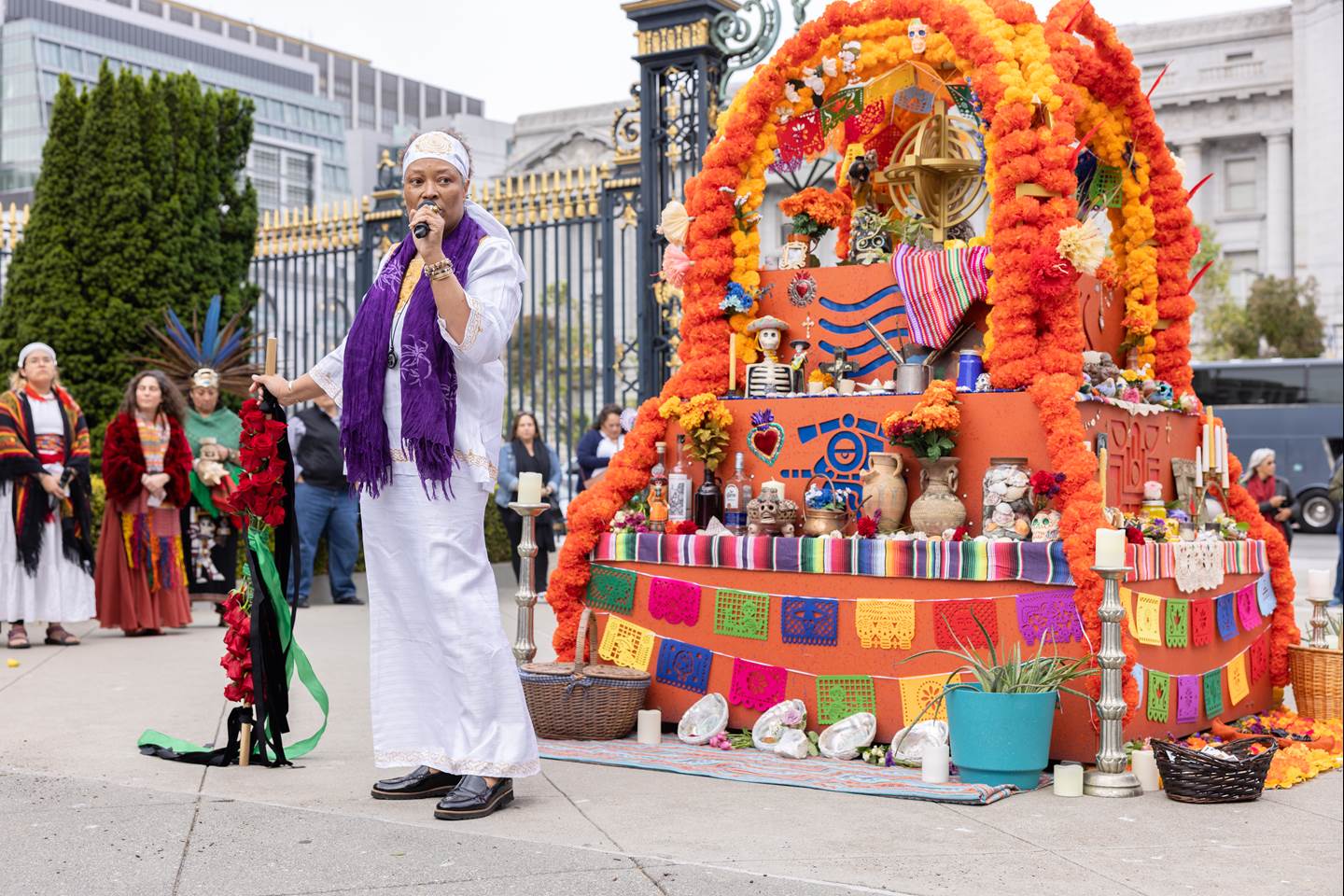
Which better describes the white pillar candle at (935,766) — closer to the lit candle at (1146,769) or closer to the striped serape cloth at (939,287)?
the lit candle at (1146,769)

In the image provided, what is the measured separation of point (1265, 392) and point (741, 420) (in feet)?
77.0

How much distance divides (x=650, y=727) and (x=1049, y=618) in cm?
176

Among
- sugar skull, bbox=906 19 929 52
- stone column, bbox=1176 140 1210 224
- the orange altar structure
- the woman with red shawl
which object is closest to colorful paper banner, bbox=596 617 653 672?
the orange altar structure

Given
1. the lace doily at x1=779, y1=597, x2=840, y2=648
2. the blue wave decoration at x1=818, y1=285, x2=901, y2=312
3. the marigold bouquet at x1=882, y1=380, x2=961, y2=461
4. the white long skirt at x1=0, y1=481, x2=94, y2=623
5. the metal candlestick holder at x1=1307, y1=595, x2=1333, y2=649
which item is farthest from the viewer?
the white long skirt at x1=0, y1=481, x2=94, y2=623

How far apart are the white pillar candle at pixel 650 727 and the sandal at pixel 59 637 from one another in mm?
4896

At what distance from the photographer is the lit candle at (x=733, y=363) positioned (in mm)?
7145

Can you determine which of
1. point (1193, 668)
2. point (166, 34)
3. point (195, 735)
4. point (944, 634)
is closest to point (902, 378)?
point (944, 634)

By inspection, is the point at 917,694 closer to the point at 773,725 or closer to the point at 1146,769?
the point at 773,725

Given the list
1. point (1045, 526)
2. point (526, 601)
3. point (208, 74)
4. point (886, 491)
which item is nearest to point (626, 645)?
point (526, 601)

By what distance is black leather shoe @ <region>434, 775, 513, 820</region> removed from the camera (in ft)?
15.4

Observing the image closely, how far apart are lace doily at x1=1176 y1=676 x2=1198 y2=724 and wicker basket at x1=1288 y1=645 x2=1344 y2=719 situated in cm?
93

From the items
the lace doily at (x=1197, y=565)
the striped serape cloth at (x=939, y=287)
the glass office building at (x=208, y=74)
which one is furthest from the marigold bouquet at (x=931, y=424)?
the glass office building at (x=208, y=74)

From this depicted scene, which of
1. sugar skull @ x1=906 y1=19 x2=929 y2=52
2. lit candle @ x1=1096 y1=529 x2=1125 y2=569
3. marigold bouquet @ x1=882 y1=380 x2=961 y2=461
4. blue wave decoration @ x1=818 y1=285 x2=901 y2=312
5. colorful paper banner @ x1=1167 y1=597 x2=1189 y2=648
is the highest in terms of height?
sugar skull @ x1=906 y1=19 x2=929 y2=52

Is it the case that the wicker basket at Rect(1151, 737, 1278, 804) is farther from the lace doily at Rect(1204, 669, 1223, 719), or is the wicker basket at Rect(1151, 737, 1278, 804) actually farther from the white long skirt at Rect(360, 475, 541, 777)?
the white long skirt at Rect(360, 475, 541, 777)
